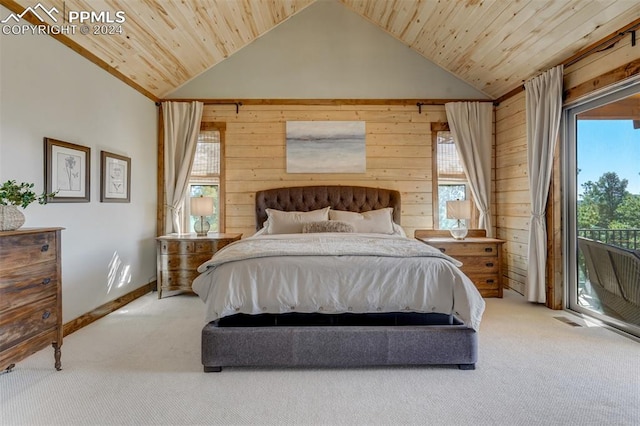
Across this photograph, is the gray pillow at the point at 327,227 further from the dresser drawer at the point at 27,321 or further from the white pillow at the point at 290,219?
the dresser drawer at the point at 27,321

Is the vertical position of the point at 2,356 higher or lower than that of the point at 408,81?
lower

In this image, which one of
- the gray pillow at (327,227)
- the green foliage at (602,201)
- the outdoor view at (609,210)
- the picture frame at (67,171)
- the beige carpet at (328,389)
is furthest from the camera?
the gray pillow at (327,227)

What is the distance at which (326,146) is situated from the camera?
4.76 meters

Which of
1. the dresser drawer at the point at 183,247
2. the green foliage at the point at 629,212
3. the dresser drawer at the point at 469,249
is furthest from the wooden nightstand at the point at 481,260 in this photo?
the dresser drawer at the point at 183,247

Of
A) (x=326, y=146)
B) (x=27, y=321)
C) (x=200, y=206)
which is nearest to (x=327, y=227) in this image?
(x=326, y=146)

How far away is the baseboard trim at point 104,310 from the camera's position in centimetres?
303

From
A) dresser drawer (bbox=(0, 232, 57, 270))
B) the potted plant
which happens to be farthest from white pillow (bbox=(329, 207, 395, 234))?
the potted plant

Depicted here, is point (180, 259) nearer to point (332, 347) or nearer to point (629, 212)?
point (332, 347)

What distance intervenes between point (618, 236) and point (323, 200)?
3.12m

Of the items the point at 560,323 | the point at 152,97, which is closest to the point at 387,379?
the point at 560,323

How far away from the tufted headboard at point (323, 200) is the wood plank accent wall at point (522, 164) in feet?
4.83

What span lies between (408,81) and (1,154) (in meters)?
4.51

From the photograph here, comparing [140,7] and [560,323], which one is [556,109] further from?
[140,7]

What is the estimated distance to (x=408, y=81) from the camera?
4773 mm
